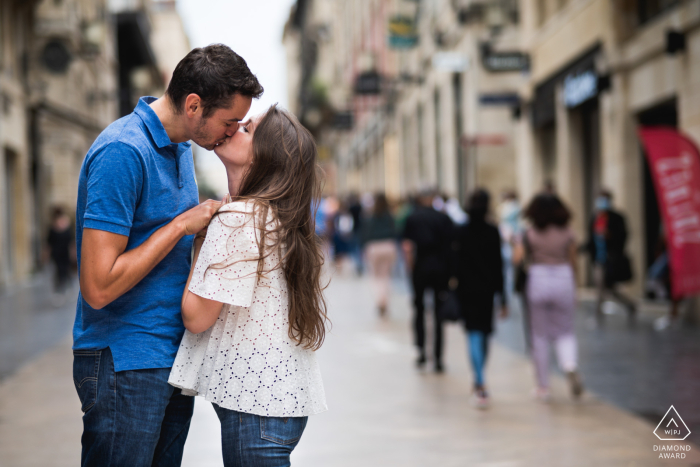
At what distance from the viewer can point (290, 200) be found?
7.91 feet

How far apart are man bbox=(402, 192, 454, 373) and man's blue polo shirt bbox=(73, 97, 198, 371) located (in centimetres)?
639

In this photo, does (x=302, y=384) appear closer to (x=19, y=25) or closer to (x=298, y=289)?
(x=298, y=289)

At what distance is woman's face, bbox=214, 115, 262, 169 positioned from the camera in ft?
8.02

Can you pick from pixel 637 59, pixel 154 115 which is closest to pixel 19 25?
pixel 637 59

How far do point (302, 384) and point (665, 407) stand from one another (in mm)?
4786

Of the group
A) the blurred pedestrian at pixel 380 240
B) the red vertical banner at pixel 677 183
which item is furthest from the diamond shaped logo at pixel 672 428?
the blurred pedestrian at pixel 380 240

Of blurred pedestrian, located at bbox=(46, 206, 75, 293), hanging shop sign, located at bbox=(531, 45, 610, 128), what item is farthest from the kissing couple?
blurred pedestrian, located at bbox=(46, 206, 75, 293)

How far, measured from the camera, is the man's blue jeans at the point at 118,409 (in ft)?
7.55

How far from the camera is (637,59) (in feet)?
43.8

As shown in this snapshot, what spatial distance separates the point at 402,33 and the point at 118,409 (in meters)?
22.4

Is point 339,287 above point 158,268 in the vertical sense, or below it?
below

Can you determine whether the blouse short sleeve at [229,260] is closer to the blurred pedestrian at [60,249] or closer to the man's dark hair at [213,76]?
the man's dark hair at [213,76]

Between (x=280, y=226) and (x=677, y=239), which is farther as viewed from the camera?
(x=677, y=239)

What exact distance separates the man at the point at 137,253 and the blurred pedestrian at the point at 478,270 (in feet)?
16.4
